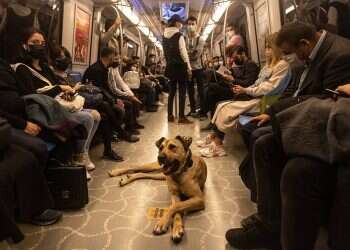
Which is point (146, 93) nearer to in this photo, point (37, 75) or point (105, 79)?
point (105, 79)

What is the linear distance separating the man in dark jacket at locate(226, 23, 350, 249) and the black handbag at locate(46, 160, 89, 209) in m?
1.13

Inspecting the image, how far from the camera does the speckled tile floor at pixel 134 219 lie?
192 cm

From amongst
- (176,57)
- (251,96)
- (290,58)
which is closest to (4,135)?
(290,58)

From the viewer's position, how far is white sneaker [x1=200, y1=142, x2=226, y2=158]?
151 inches

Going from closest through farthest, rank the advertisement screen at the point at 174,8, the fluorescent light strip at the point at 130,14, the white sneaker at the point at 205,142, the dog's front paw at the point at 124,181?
1. the dog's front paw at the point at 124,181
2. the white sneaker at the point at 205,142
3. the fluorescent light strip at the point at 130,14
4. the advertisement screen at the point at 174,8

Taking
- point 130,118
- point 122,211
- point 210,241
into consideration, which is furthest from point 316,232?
point 130,118

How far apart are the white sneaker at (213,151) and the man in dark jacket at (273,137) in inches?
77.7

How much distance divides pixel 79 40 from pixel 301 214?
4779mm

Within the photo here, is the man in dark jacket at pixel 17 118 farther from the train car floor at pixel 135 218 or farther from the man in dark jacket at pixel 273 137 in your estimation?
the man in dark jacket at pixel 273 137

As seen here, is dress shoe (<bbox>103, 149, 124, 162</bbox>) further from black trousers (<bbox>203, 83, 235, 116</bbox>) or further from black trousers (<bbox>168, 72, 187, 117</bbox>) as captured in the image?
black trousers (<bbox>168, 72, 187, 117</bbox>)

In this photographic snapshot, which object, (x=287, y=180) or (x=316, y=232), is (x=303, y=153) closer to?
(x=287, y=180)

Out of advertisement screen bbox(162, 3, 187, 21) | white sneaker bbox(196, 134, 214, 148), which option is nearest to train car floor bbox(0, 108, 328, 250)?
white sneaker bbox(196, 134, 214, 148)

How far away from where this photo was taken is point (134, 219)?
2262 millimetres

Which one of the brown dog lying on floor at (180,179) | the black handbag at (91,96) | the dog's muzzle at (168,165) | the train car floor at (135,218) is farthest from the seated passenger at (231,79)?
the dog's muzzle at (168,165)
